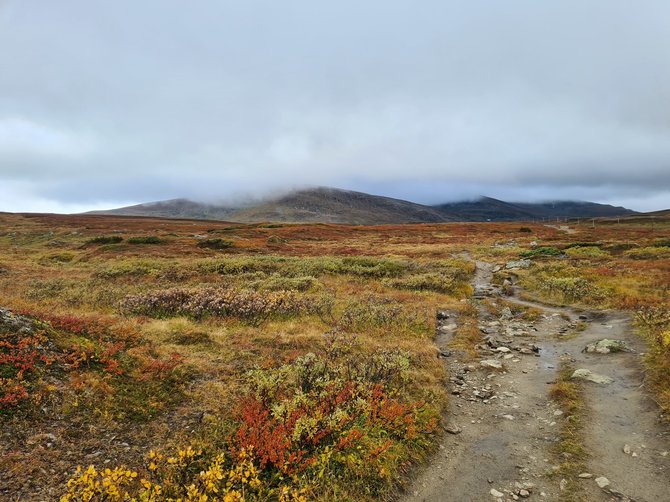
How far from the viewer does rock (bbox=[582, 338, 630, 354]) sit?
43.3 feet

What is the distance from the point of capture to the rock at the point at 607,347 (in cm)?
1320

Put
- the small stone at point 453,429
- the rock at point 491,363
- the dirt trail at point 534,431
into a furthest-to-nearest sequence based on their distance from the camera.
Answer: the rock at point 491,363
the small stone at point 453,429
the dirt trail at point 534,431

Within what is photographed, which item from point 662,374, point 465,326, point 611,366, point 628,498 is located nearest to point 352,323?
point 465,326

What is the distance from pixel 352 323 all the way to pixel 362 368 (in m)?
6.03

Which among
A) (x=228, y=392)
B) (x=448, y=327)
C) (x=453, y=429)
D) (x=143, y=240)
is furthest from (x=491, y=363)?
(x=143, y=240)

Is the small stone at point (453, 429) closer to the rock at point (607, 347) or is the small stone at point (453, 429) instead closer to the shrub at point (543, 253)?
the rock at point (607, 347)

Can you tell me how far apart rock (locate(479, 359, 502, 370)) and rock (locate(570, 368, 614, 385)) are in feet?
6.89

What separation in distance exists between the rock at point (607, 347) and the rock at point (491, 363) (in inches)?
137

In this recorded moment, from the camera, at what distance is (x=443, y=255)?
44.3 meters

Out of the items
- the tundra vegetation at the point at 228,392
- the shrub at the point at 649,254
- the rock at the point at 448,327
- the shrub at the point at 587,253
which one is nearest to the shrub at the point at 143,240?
the tundra vegetation at the point at 228,392

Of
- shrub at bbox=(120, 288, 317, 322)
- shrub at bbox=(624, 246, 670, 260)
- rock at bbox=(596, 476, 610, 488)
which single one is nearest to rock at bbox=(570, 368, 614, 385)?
rock at bbox=(596, 476, 610, 488)

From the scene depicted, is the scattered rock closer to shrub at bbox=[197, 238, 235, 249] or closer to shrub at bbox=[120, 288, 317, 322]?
shrub at bbox=[120, 288, 317, 322]

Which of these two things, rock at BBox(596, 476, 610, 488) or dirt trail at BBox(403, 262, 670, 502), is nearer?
rock at BBox(596, 476, 610, 488)

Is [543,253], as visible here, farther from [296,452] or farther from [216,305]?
[296,452]
